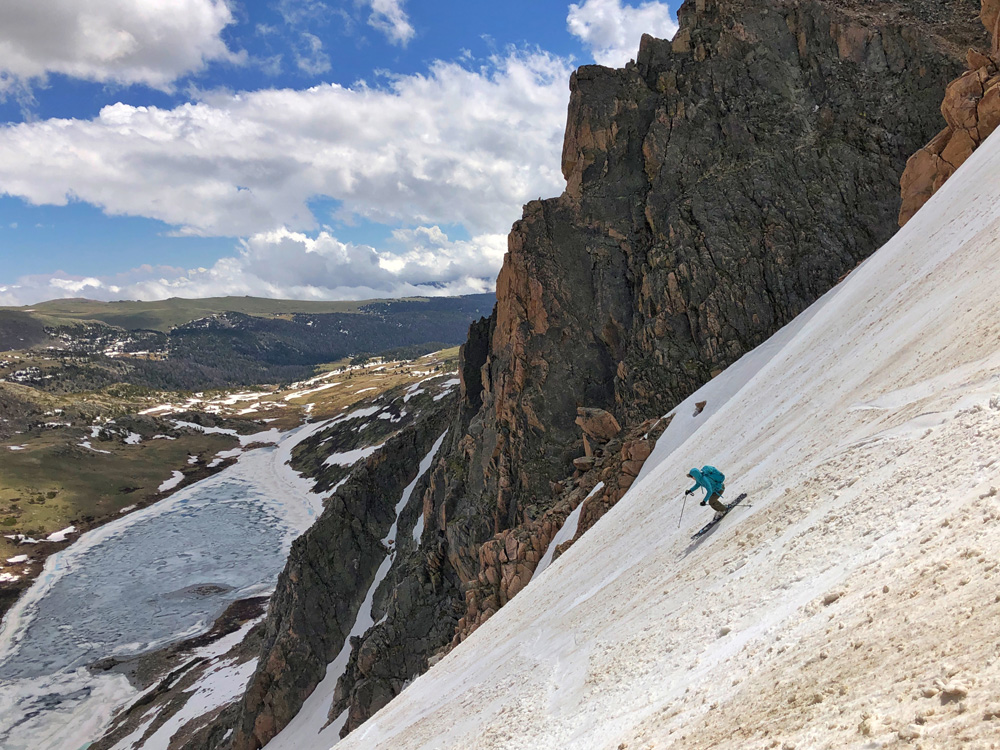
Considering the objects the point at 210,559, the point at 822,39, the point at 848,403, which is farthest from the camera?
the point at 210,559

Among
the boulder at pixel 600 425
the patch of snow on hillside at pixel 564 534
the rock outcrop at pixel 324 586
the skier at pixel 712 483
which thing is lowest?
the rock outcrop at pixel 324 586

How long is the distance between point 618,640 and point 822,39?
49.0m

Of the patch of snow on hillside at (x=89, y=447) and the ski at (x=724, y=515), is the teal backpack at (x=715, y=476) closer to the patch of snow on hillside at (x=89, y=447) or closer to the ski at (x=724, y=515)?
the ski at (x=724, y=515)

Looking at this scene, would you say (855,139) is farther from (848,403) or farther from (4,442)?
(4,442)

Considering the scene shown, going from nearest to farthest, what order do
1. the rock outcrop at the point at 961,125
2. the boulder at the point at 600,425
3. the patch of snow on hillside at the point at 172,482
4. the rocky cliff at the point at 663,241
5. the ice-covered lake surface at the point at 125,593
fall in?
Result: the rock outcrop at the point at 961,125, the rocky cliff at the point at 663,241, the boulder at the point at 600,425, the ice-covered lake surface at the point at 125,593, the patch of snow on hillside at the point at 172,482

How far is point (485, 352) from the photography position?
62.0 m

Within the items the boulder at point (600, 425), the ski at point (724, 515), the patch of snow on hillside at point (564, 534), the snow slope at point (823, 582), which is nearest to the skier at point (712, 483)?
the ski at point (724, 515)

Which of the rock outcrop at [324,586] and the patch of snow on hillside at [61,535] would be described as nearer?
the rock outcrop at [324,586]

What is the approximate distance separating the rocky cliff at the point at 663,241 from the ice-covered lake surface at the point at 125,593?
1387 inches

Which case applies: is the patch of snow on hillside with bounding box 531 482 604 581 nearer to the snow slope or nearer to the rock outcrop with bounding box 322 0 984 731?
the rock outcrop with bounding box 322 0 984 731

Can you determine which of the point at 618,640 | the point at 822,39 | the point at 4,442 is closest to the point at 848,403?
the point at 618,640

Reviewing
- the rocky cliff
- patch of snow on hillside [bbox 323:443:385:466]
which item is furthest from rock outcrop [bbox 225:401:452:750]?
patch of snow on hillside [bbox 323:443:385:466]

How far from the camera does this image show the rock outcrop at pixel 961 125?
25.7m

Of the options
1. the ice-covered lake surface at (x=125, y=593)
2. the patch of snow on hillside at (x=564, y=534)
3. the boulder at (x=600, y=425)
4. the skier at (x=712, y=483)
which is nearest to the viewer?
the skier at (x=712, y=483)
